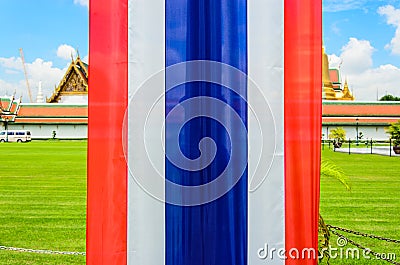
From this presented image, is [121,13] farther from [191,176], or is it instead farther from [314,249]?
[314,249]

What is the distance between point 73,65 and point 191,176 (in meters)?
17.2

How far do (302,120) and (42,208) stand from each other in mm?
5066

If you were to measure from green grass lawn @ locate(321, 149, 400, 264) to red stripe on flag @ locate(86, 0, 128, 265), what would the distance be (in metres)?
1.96

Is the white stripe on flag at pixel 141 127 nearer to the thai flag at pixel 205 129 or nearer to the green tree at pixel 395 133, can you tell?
the thai flag at pixel 205 129

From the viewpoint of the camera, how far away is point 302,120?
0.88m

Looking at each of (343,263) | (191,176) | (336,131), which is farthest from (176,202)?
(336,131)

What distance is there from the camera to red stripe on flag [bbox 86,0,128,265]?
2.86ft

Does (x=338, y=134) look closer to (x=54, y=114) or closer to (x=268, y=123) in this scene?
(x=54, y=114)

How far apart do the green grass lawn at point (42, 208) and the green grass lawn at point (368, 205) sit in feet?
5.86

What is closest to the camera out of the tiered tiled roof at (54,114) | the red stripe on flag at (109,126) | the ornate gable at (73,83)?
the red stripe on flag at (109,126)

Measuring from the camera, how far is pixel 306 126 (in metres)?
0.88

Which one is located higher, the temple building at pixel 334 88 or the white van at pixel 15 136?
the temple building at pixel 334 88

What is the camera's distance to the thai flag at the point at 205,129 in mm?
874

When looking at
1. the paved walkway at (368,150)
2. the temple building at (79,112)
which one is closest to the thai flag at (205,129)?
the paved walkway at (368,150)
